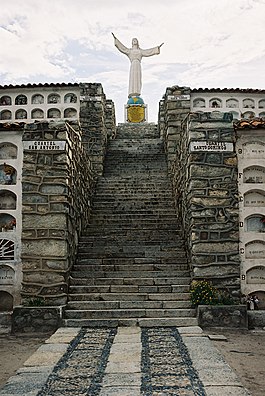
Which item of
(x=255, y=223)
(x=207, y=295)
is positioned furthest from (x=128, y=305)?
(x=255, y=223)

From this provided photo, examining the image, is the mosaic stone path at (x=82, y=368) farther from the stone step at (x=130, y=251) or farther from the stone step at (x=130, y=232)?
the stone step at (x=130, y=232)

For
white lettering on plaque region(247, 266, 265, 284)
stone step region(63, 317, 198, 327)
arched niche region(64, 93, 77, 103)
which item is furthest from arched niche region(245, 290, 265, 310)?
arched niche region(64, 93, 77, 103)

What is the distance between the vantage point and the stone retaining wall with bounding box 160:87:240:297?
7.89m

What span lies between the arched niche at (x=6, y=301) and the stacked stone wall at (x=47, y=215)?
0.60m

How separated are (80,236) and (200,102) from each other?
307 inches

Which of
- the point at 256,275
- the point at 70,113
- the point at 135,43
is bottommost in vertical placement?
the point at 256,275

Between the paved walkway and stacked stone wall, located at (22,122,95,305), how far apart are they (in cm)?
146

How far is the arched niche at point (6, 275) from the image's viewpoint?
818 cm

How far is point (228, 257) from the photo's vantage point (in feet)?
26.0

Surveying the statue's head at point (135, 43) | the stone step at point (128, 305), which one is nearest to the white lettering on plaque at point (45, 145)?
the stone step at point (128, 305)

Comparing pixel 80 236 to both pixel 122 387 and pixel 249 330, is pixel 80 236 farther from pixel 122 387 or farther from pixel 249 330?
pixel 122 387

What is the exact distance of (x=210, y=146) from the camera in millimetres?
8219

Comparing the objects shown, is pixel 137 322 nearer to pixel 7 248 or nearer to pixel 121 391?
pixel 7 248

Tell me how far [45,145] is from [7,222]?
5.04ft
